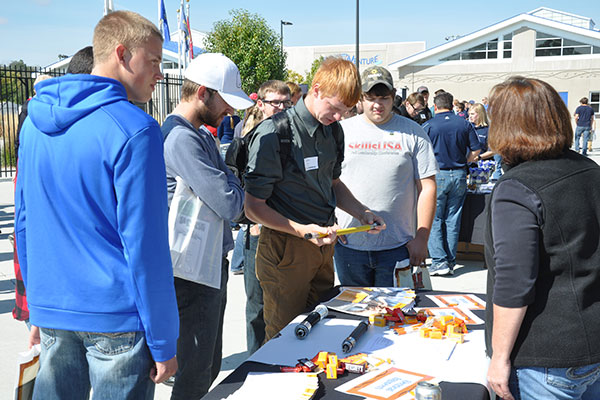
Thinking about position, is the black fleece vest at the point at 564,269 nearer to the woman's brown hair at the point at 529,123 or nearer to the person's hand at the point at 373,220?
the woman's brown hair at the point at 529,123

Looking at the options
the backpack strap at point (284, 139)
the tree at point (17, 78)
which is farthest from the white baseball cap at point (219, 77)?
the tree at point (17, 78)

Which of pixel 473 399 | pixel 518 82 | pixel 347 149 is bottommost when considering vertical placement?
pixel 473 399

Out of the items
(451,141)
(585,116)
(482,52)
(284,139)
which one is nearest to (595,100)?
(482,52)

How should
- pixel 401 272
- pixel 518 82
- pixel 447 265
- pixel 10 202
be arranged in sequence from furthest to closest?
1. pixel 10 202
2. pixel 447 265
3. pixel 401 272
4. pixel 518 82

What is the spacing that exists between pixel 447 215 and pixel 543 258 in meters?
4.71

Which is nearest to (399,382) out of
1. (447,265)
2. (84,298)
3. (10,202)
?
(84,298)

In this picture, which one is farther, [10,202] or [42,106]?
[10,202]

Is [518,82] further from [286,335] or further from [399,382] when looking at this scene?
[286,335]

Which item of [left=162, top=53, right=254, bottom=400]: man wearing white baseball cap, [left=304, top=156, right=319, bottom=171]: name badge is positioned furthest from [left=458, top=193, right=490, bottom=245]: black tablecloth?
[left=162, top=53, right=254, bottom=400]: man wearing white baseball cap

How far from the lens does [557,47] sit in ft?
93.3

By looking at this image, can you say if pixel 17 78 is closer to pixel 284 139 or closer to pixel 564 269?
pixel 284 139

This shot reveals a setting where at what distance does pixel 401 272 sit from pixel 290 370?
A: 1.29 meters

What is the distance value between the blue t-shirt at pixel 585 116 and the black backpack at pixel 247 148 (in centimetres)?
1673

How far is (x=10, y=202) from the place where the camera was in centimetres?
1004
